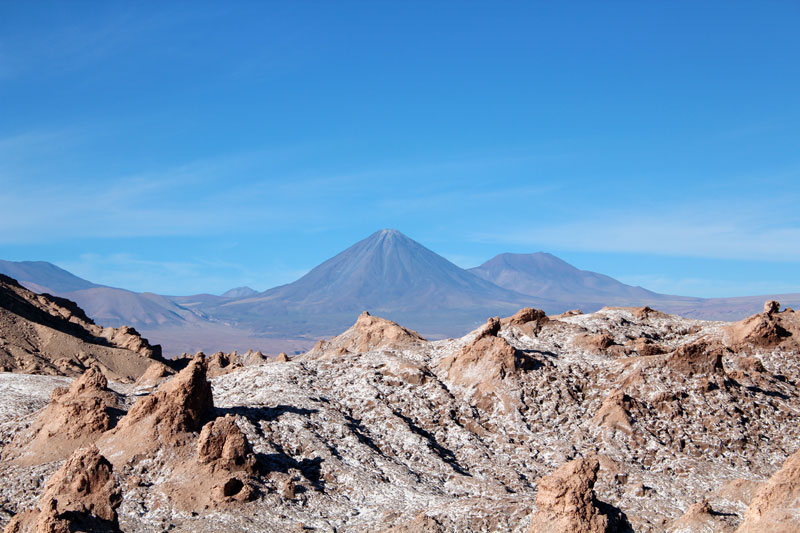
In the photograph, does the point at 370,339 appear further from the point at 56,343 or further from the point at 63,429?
the point at 56,343

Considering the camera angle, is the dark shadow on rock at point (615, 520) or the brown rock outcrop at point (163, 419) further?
the brown rock outcrop at point (163, 419)

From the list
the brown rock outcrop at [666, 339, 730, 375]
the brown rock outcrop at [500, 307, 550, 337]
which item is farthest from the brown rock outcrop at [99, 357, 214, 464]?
the brown rock outcrop at [666, 339, 730, 375]

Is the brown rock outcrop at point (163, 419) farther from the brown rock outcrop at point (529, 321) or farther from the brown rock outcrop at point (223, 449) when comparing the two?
the brown rock outcrop at point (529, 321)

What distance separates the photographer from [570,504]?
1363 cm

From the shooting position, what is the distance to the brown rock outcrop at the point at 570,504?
13.5 meters

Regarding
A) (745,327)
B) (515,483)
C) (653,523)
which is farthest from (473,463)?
(745,327)

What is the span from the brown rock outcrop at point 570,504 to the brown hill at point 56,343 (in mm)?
31065

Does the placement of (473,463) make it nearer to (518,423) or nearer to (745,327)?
(518,423)

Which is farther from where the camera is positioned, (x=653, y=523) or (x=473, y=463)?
(x=473, y=463)

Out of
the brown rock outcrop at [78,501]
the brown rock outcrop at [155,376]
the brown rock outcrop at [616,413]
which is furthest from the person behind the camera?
the brown rock outcrop at [155,376]

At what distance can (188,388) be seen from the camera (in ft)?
65.7

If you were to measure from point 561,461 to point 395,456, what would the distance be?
4860mm

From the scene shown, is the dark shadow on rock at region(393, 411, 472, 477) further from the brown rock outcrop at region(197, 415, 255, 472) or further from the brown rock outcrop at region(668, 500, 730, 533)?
the brown rock outcrop at region(668, 500, 730, 533)

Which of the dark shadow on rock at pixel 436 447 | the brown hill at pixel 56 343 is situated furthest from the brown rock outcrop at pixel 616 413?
the brown hill at pixel 56 343
